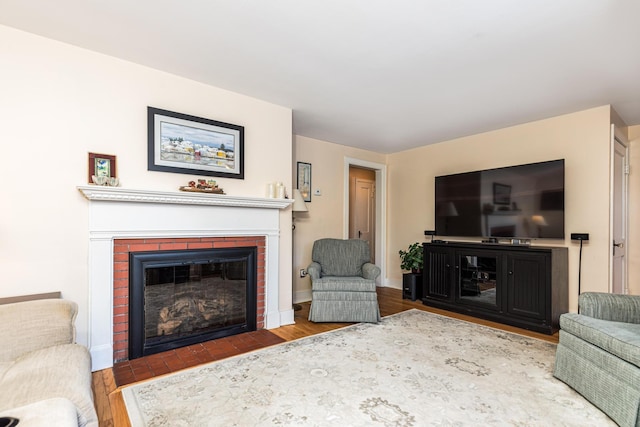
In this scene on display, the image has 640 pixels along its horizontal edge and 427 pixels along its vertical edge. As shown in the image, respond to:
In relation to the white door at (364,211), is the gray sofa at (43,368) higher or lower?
lower

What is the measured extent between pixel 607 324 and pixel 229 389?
7.84ft

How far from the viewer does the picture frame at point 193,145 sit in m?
2.61

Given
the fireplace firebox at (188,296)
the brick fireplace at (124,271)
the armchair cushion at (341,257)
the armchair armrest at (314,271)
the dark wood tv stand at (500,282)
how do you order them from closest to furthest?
1. the brick fireplace at (124,271)
2. the fireplace firebox at (188,296)
3. the dark wood tv stand at (500,282)
4. the armchair armrest at (314,271)
5. the armchair cushion at (341,257)

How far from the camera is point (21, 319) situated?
1.61 meters

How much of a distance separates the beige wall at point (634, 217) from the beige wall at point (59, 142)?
498cm

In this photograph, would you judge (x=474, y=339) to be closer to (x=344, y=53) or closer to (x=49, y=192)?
(x=344, y=53)

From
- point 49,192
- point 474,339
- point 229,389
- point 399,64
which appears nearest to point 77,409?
point 229,389

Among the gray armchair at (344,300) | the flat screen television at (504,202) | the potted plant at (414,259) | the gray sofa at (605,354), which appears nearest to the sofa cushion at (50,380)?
the gray armchair at (344,300)

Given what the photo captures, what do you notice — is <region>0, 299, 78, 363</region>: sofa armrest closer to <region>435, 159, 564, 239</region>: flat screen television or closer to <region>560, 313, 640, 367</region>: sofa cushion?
<region>560, 313, 640, 367</region>: sofa cushion

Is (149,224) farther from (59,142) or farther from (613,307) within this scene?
(613,307)

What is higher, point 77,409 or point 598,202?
point 598,202

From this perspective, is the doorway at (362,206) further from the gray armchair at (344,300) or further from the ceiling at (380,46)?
the ceiling at (380,46)

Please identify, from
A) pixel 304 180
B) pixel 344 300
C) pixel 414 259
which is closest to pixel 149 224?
pixel 344 300

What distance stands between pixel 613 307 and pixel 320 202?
333 cm
